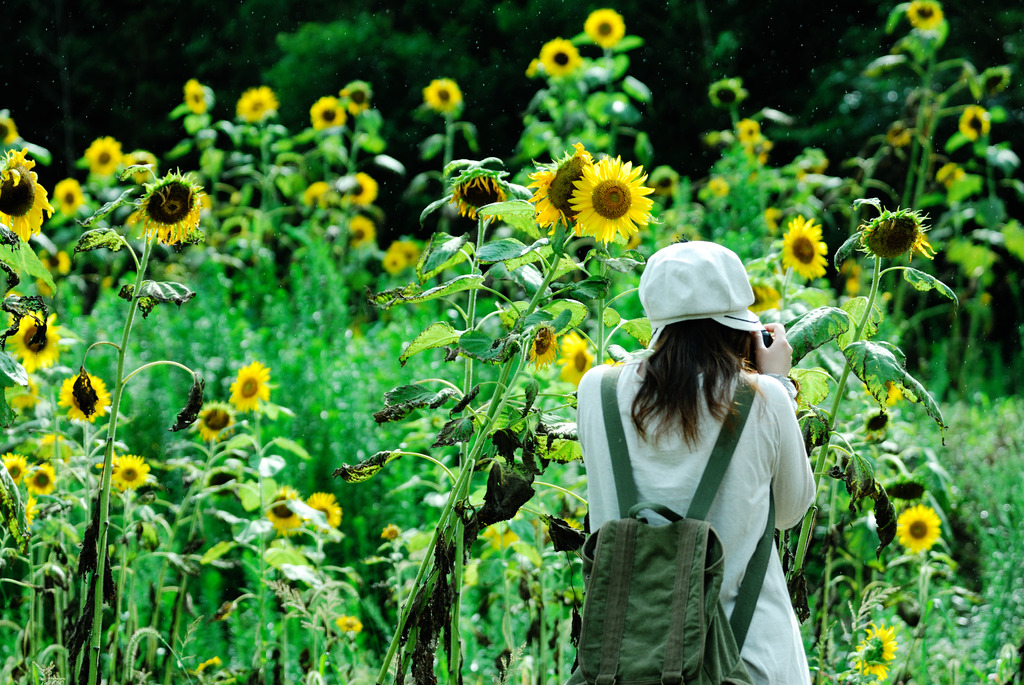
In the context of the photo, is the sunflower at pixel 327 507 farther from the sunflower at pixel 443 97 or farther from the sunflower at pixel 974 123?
the sunflower at pixel 974 123

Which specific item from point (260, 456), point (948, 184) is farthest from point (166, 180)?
point (948, 184)

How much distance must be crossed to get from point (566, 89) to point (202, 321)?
216 centimetres

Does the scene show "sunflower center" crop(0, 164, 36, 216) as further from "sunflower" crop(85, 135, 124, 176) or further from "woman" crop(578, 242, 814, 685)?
"sunflower" crop(85, 135, 124, 176)

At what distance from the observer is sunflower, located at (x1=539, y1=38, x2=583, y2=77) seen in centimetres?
511

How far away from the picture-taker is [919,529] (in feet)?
9.84

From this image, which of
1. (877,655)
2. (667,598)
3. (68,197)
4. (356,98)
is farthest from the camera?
(356,98)

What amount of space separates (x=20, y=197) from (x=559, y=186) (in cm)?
107

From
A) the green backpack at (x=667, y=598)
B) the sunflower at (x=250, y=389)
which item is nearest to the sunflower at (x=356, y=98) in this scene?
the sunflower at (x=250, y=389)

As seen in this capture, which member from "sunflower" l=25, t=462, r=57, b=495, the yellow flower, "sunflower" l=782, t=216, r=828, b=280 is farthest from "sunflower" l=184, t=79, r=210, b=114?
"sunflower" l=782, t=216, r=828, b=280

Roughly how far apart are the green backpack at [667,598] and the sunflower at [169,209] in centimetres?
113

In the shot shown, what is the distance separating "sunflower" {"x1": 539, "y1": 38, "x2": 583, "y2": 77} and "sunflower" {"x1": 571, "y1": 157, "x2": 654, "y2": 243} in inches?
133

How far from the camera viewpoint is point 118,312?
535 centimetres

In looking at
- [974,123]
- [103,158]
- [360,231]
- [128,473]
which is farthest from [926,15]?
[103,158]

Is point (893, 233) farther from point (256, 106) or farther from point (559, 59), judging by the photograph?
point (256, 106)
